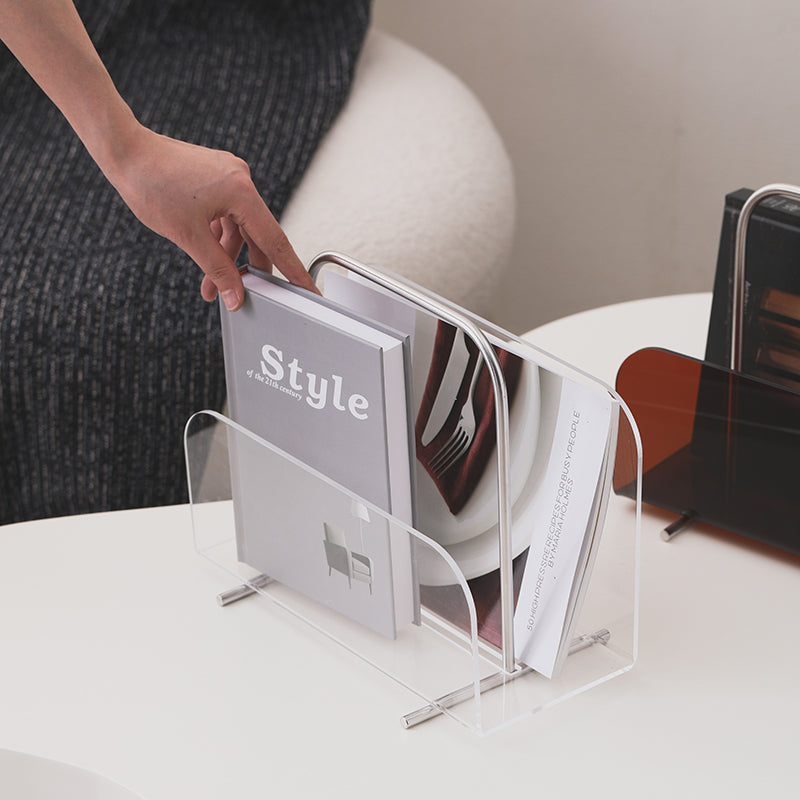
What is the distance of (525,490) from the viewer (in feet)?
2.37

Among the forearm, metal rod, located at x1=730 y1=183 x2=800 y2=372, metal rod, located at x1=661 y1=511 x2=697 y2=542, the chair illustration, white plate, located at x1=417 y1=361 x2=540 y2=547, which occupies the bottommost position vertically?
metal rod, located at x1=661 y1=511 x2=697 y2=542

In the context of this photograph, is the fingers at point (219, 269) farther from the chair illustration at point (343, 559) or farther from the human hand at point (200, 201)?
the chair illustration at point (343, 559)

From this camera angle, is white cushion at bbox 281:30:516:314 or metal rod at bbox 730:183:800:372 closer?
metal rod at bbox 730:183:800:372

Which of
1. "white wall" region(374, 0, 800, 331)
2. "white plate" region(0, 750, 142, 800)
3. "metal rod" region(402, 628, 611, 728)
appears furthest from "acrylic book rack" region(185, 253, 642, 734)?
"white wall" region(374, 0, 800, 331)

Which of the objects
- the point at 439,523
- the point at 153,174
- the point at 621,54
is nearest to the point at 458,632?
the point at 439,523

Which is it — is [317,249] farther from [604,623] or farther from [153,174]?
[604,623]

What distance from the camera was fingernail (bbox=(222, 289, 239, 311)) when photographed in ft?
2.55

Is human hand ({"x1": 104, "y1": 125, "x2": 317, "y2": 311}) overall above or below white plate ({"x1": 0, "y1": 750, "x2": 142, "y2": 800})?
above

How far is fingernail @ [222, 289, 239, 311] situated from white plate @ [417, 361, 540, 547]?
170mm

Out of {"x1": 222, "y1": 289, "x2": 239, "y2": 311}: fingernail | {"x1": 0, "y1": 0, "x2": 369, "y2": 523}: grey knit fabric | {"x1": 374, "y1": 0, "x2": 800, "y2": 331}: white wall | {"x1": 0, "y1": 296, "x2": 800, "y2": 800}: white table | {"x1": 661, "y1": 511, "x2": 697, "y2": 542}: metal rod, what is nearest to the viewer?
{"x1": 0, "y1": 296, "x2": 800, "y2": 800}: white table

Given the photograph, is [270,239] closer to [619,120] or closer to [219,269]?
[219,269]

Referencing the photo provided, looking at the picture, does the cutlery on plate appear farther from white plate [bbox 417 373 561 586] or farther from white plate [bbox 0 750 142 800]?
white plate [bbox 0 750 142 800]

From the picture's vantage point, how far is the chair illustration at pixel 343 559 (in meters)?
0.76

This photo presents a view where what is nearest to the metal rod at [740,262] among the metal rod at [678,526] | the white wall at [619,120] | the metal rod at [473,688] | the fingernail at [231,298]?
the metal rod at [678,526]
